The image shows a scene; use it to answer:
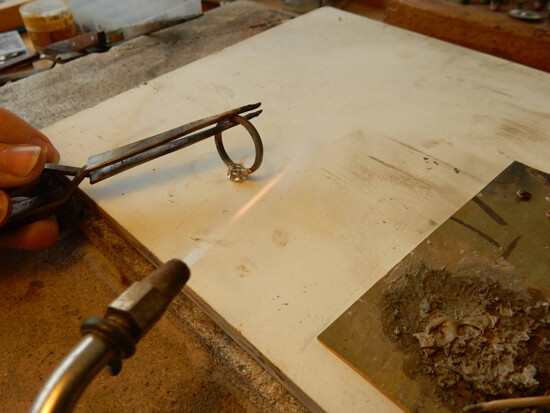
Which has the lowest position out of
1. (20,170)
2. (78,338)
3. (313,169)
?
(78,338)

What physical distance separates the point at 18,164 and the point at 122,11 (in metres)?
1.02

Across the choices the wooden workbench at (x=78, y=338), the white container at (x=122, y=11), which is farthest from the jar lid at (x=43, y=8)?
the wooden workbench at (x=78, y=338)

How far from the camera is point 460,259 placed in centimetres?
71

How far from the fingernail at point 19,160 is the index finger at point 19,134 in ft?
0.32

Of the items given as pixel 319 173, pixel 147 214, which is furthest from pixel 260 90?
pixel 147 214

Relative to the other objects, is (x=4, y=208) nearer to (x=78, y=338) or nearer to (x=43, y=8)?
(x=78, y=338)

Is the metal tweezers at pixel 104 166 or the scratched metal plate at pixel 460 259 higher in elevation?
the metal tweezers at pixel 104 166

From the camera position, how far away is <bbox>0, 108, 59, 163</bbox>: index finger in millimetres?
813

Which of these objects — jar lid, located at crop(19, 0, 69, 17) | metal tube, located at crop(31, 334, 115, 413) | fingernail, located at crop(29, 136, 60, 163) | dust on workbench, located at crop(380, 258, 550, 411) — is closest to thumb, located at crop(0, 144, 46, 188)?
fingernail, located at crop(29, 136, 60, 163)

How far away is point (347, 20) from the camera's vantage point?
141cm

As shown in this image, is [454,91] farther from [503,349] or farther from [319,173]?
[503,349]

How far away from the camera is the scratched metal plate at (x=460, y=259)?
0.58 metres

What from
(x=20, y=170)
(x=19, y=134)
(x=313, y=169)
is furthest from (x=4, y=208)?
(x=313, y=169)

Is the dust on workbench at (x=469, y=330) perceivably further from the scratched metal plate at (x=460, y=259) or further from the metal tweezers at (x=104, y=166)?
the metal tweezers at (x=104, y=166)
